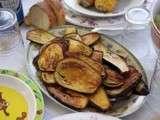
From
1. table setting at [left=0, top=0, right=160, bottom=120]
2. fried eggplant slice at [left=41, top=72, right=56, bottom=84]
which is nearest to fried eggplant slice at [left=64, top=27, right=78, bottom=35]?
table setting at [left=0, top=0, right=160, bottom=120]

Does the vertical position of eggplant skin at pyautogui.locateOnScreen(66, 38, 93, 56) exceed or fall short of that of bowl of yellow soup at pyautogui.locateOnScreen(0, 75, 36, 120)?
it exceeds it

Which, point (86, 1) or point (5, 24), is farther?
point (86, 1)

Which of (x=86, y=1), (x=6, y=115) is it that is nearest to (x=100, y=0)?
(x=86, y=1)

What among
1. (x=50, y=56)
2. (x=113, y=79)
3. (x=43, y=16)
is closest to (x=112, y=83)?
(x=113, y=79)

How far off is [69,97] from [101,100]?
2.0 inches

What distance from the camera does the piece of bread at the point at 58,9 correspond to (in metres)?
0.70

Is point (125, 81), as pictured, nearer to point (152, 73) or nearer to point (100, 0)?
point (152, 73)

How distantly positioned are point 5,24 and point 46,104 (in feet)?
0.58

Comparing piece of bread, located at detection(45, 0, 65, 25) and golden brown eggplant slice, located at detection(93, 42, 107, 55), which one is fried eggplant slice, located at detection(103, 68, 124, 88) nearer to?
golden brown eggplant slice, located at detection(93, 42, 107, 55)

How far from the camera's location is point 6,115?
55cm

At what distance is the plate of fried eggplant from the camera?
556mm

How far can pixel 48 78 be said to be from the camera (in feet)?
1.91

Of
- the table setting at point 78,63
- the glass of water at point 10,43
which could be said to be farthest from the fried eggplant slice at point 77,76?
the glass of water at point 10,43

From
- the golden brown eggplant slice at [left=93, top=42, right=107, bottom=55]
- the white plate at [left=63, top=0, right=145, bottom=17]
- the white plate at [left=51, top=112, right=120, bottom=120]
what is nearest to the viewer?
the white plate at [left=51, top=112, right=120, bottom=120]
